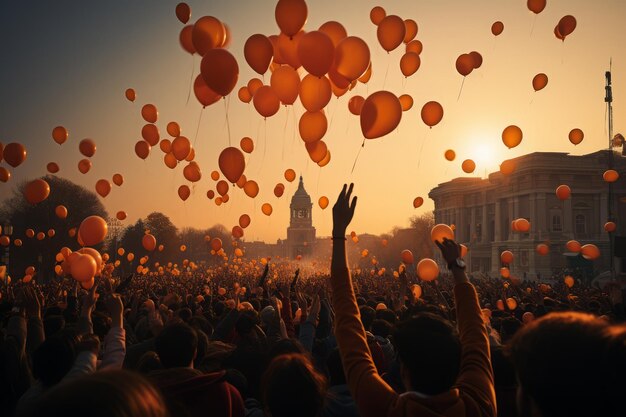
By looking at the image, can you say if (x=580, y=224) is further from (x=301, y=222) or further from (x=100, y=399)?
(x=301, y=222)

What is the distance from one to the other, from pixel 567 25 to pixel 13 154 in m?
13.2

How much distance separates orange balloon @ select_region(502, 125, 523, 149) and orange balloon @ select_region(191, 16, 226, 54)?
27.4 feet

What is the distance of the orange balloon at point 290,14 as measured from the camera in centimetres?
816

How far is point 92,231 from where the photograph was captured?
1065 centimetres

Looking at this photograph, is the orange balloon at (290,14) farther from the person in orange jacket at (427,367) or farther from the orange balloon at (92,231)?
the person in orange jacket at (427,367)

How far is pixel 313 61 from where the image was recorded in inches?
303

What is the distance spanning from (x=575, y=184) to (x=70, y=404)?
60.4 meters

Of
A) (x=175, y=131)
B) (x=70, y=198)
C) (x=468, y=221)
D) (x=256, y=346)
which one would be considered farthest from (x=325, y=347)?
(x=468, y=221)

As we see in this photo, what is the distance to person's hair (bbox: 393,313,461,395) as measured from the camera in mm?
2309

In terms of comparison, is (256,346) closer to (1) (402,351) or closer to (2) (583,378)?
(1) (402,351)

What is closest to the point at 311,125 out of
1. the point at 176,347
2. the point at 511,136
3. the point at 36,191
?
the point at 176,347

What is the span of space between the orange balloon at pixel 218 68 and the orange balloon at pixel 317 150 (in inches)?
80.0

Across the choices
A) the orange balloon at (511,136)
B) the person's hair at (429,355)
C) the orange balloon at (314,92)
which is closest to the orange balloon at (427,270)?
the orange balloon at (511,136)

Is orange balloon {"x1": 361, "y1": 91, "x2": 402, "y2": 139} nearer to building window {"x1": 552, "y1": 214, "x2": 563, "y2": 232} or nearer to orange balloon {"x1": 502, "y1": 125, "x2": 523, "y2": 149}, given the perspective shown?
orange balloon {"x1": 502, "y1": 125, "x2": 523, "y2": 149}
